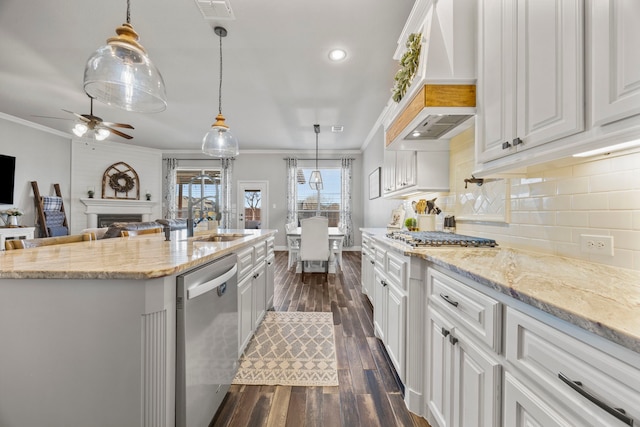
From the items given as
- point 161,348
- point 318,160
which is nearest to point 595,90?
point 161,348

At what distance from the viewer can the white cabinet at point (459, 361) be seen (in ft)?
2.80

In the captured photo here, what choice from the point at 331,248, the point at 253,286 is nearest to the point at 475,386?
the point at 253,286

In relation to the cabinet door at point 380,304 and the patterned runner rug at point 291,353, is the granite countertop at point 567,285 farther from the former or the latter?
the patterned runner rug at point 291,353

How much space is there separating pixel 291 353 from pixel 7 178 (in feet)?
20.6

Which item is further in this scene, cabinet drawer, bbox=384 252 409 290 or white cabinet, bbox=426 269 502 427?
cabinet drawer, bbox=384 252 409 290

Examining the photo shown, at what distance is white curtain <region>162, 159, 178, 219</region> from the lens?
23.4 feet

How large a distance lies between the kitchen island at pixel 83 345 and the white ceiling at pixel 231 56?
90.6 inches

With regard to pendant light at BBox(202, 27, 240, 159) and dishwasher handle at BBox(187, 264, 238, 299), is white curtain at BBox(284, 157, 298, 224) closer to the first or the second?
pendant light at BBox(202, 27, 240, 159)

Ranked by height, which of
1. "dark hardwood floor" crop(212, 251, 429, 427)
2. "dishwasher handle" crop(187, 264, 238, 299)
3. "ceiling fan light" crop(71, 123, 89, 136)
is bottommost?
"dark hardwood floor" crop(212, 251, 429, 427)

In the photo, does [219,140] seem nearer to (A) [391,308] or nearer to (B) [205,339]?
(B) [205,339]

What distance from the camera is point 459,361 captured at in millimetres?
1051

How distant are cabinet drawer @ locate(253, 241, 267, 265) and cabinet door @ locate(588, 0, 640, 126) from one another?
209cm

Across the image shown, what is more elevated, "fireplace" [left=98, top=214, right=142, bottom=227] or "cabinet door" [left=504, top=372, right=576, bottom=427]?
"fireplace" [left=98, top=214, right=142, bottom=227]

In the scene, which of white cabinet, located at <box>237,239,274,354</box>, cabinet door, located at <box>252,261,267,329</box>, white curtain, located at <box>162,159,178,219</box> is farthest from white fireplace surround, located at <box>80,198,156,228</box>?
cabinet door, located at <box>252,261,267,329</box>
